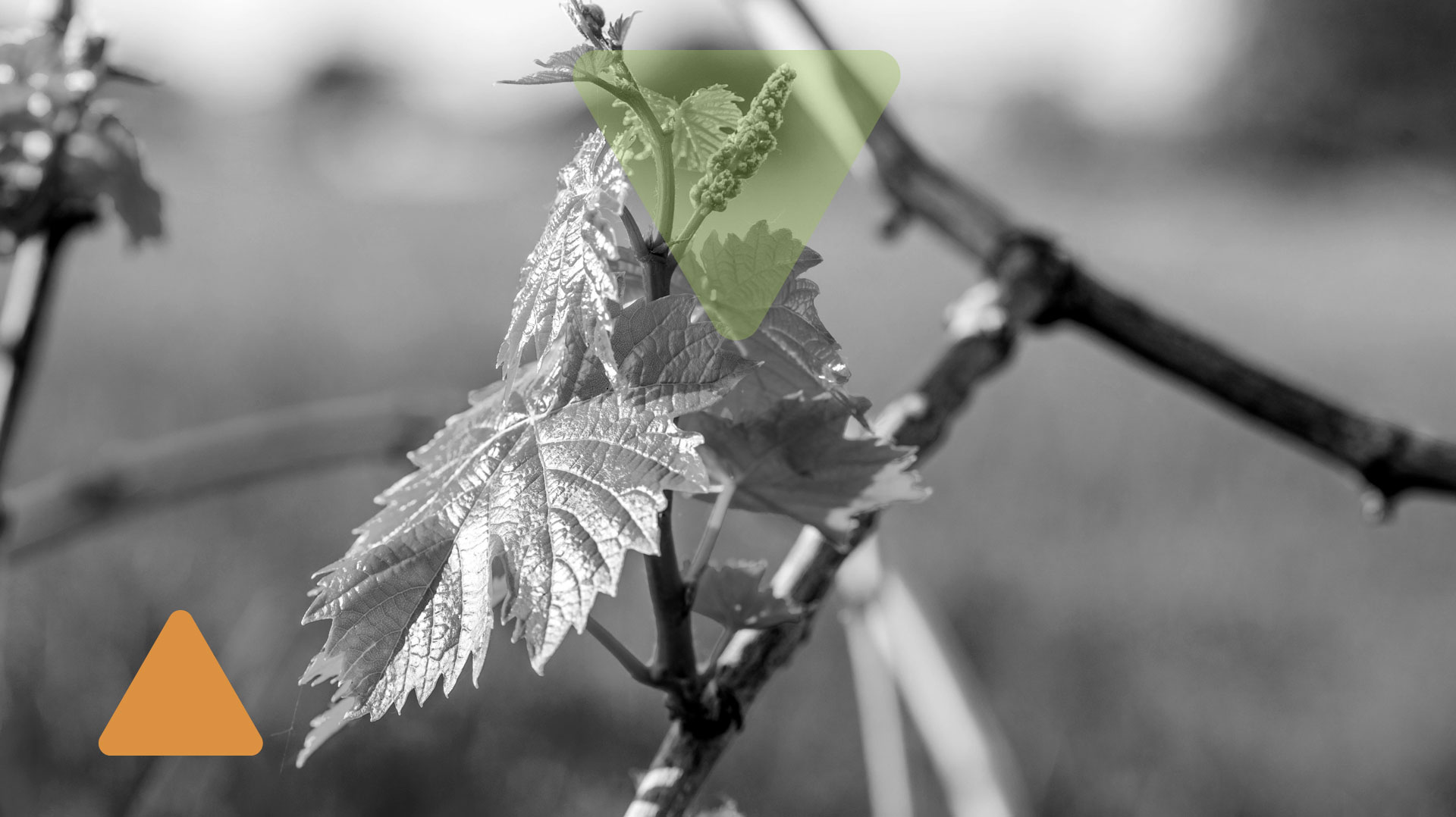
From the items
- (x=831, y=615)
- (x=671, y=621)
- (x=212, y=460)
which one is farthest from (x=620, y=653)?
(x=831, y=615)

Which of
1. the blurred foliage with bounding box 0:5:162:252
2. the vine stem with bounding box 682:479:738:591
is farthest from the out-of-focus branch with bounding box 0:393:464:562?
the vine stem with bounding box 682:479:738:591

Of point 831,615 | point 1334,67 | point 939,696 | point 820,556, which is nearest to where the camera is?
point 820,556

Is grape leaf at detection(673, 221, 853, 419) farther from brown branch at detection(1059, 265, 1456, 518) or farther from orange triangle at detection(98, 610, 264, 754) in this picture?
brown branch at detection(1059, 265, 1456, 518)

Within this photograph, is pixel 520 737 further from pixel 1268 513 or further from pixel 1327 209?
pixel 1327 209

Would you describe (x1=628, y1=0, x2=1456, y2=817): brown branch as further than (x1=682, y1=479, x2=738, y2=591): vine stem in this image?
Yes

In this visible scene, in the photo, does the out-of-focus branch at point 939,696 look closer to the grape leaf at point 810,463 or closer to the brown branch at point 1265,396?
the brown branch at point 1265,396

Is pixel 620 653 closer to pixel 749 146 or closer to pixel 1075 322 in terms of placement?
pixel 749 146

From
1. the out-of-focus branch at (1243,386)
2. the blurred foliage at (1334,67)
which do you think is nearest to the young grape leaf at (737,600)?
the out-of-focus branch at (1243,386)
